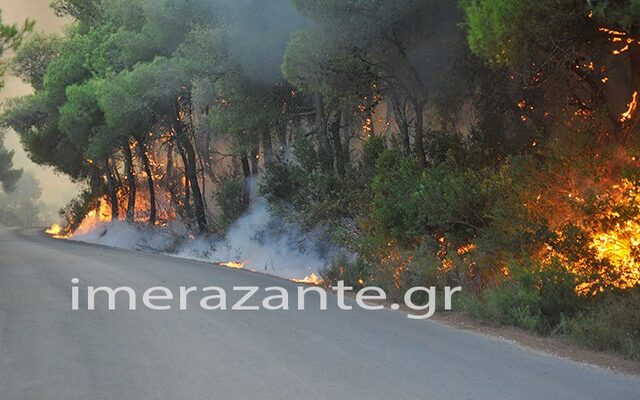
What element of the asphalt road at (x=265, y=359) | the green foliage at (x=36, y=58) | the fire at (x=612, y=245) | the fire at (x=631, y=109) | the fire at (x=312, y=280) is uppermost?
the green foliage at (x=36, y=58)

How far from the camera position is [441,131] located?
20.5m

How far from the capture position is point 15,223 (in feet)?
410

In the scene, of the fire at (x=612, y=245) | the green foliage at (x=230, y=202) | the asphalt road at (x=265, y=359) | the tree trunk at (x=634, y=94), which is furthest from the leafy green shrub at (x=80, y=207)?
the fire at (x=612, y=245)

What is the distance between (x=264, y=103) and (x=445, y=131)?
8.74 m

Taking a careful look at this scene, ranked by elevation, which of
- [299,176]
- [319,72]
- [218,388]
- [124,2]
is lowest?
[218,388]

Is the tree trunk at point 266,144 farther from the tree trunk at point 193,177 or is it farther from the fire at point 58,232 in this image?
the fire at point 58,232

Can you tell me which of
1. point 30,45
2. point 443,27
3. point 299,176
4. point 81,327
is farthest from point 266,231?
point 30,45

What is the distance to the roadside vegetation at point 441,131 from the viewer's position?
11867 millimetres

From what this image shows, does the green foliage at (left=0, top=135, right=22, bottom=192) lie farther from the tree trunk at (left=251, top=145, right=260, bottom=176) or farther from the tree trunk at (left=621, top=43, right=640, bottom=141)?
the tree trunk at (left=621, top=43, right=640, bottom=141)

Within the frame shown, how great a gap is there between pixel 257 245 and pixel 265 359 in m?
17.4

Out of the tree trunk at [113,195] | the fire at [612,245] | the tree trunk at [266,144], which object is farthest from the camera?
the tree trunk at [113,195]

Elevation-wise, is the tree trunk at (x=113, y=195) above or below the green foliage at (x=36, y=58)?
below

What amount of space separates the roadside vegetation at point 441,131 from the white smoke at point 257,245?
73 centimetres

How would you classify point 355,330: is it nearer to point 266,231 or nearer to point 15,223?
point 266,231
